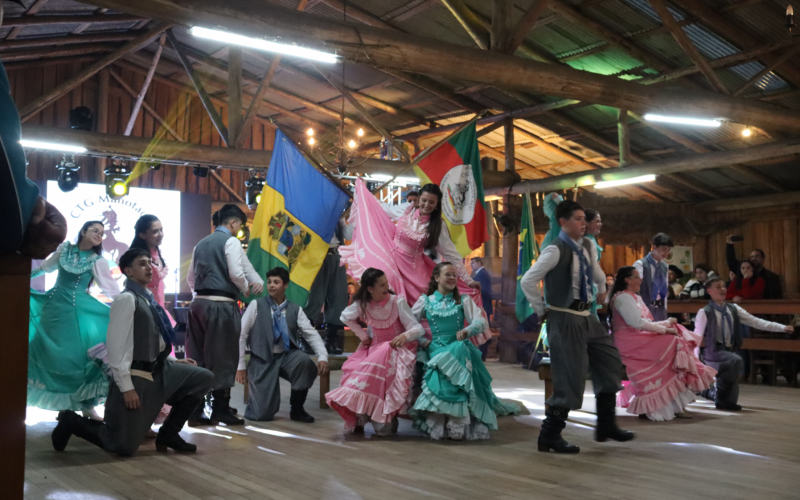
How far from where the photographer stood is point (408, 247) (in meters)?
5.25

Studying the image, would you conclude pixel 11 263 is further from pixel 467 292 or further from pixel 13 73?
pixel 13 73

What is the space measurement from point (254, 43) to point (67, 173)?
6260 mm

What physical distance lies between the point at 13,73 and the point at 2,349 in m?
12.9

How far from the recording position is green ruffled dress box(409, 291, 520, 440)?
4.42 meters

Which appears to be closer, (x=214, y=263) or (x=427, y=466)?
(x=427, y=466)

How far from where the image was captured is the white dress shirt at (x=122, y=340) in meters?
3.72

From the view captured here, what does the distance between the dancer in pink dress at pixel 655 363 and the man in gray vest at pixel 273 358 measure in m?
2.29

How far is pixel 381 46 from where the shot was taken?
18.6ft

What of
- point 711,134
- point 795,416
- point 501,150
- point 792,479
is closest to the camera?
point 792,479

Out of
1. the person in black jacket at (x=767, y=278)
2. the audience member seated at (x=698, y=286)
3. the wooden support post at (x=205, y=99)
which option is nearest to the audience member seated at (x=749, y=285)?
the person in black jacket at (x=767, y=278)

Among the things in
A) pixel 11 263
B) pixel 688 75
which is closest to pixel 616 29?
pixel 688 75

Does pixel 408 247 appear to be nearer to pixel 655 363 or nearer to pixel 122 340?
pixel 655 363

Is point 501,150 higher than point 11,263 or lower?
higher

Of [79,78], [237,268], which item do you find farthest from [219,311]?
[79,78]
